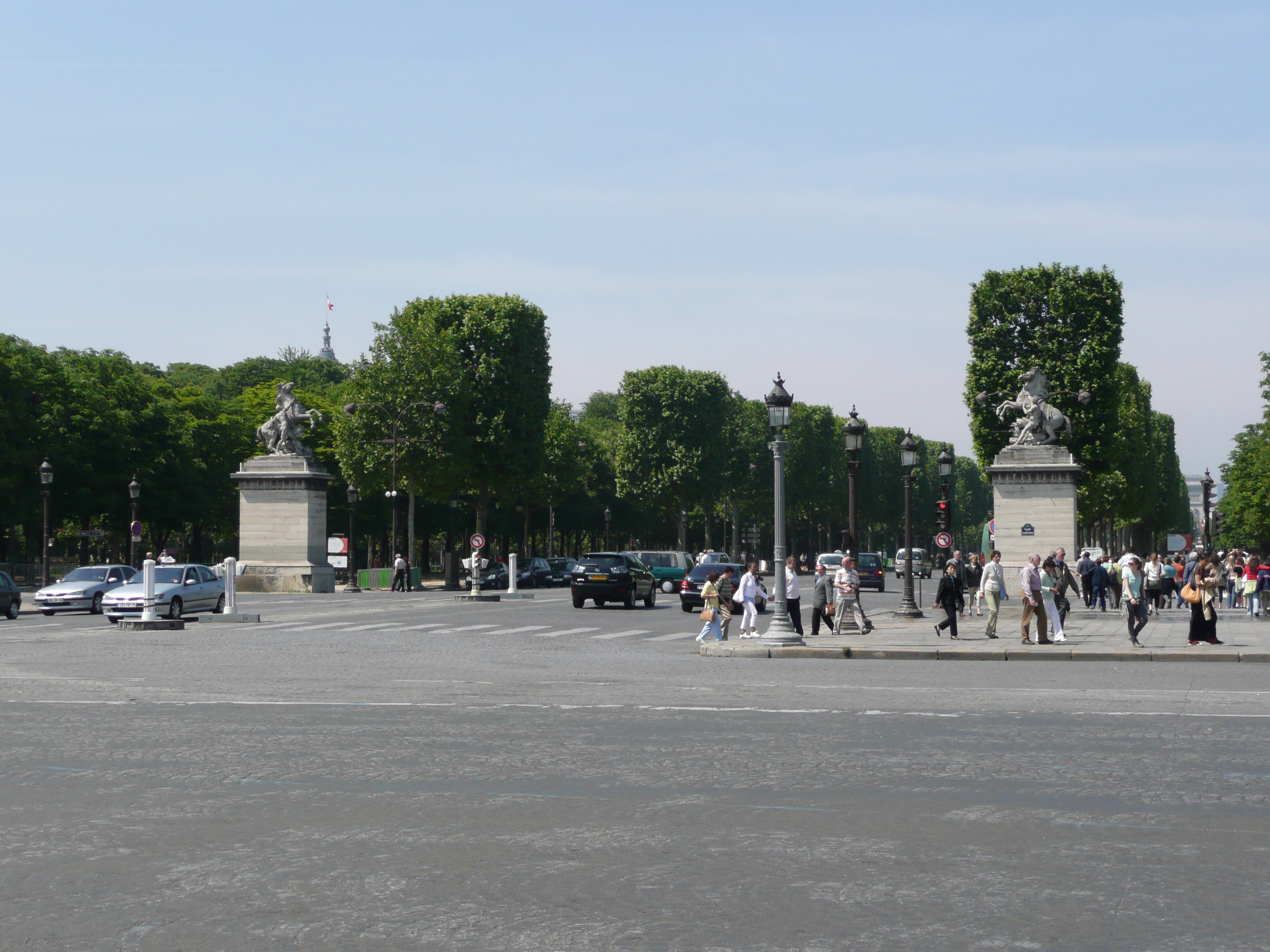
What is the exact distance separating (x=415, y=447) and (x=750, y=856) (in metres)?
61.2

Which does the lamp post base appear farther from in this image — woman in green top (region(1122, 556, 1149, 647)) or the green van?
the green van

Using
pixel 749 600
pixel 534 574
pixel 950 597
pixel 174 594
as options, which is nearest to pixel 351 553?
pixel 534 574

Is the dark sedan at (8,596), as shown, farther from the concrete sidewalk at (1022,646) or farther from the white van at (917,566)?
the white van at (917,566)

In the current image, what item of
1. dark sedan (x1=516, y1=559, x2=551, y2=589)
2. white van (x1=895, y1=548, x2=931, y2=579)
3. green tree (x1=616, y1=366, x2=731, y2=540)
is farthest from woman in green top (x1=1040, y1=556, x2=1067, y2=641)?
green tree (x1=616, y1=366, x2=731, y2=540)

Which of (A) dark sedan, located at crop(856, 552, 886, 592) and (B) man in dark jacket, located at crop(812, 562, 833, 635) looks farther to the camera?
(A) dark sedan, located at crop(856, 552, 886, 592)

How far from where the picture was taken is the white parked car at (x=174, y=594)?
34219mm

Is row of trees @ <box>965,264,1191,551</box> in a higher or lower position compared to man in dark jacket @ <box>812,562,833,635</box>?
higher

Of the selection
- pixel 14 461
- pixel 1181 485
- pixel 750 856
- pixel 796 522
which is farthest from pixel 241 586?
pixel 1181 485

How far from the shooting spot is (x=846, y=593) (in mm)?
29438

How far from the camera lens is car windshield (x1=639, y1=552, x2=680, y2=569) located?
60.9m

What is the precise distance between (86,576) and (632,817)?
37.1 m

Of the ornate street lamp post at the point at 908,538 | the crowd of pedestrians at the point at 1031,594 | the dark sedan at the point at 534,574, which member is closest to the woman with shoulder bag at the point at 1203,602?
the crowd of pedestrians at the point at 1031,594

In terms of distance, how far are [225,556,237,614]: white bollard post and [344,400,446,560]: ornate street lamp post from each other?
85.7ft

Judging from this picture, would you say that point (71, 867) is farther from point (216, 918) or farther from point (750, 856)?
point (750, 856)
